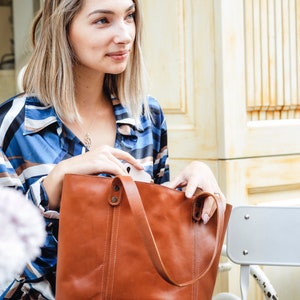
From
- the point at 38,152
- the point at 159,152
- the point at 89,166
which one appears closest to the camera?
the point at 89,166

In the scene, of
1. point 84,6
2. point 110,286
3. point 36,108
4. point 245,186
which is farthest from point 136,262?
point 245,186

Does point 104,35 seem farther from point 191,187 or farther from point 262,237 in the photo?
point 262,237

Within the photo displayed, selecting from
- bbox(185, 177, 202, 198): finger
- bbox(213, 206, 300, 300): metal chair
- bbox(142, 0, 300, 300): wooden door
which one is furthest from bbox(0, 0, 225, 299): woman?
bbox(142, 0, 300, 300): wooden door

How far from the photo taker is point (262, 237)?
1.39m

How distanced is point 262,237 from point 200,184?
0.34 metres

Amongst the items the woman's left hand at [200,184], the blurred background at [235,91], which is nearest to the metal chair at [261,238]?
the woman's left hand at [200,184]

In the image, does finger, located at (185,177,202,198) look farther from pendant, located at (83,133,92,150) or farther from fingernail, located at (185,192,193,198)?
pendant, located at (83,133,92,150)

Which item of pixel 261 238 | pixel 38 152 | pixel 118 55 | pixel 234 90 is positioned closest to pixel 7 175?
pixel 38 152

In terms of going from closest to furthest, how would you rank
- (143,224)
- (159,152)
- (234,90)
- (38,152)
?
(143,224) → (38,152) → (159,152) → (234,90)

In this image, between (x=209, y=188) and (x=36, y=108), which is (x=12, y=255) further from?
(x=36, y=108)

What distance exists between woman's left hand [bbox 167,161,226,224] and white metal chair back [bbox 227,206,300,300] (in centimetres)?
26

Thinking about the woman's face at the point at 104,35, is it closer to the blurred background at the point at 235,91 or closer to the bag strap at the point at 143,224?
the bag strap at the point at 143,224

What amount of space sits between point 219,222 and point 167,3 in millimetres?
1056

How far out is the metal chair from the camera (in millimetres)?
1371
